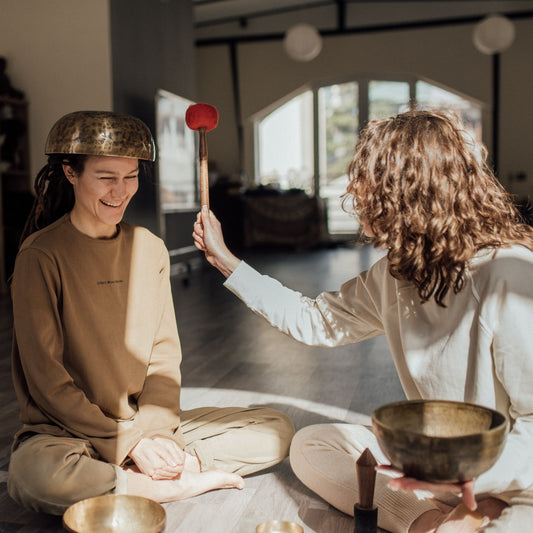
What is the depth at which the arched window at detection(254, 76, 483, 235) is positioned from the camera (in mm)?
10094

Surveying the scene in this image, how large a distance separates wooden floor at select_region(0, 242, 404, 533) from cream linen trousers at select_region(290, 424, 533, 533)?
68mm

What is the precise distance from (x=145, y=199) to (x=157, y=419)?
421cm

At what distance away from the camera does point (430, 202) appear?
1.20 metres

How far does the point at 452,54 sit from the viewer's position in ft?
31.7

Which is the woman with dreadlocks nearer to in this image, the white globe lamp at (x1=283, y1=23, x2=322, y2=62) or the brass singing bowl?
the brass singing bowl

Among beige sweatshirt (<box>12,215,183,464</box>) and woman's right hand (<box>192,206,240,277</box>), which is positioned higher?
woman's right hand (<box>192,206,240,277</box>)

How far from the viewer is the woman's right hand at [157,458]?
60.7 inches

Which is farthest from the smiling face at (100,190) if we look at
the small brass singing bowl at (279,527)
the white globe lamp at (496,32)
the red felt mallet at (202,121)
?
the white globe lamp at (496,32)

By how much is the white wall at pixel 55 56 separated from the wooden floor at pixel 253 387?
1.55 metres

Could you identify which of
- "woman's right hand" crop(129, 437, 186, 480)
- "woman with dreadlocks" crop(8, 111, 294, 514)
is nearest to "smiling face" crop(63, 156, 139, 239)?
"woman with dreadlocks" crop(8, 111, 294, 514)

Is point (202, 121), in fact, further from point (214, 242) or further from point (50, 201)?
point (50, 201)

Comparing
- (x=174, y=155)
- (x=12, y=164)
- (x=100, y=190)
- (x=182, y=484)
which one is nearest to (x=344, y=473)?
(x=182, y=484)

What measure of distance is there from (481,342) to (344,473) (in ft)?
1.73

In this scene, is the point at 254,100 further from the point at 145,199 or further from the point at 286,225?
the point at 145,199
